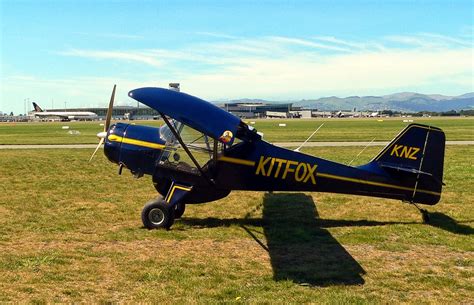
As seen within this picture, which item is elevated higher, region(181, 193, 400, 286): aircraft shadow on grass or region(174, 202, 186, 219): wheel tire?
region(174, 202, 186, 219): wheel tire

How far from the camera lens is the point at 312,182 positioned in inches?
419

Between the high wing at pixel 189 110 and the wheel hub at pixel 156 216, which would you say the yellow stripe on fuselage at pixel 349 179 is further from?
the wheel hub at pixel 156 216

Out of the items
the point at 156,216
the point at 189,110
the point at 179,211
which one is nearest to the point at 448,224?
the point at 179,211

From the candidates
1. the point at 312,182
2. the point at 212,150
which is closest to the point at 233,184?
the point at 212,150

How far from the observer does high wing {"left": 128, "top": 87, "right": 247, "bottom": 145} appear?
8484 millimetres

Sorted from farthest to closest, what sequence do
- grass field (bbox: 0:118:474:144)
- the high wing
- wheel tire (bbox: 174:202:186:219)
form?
grass field (bbox: 0:118:474:144) < wheel tire (bbox: 174:202:186:219) < the high wing

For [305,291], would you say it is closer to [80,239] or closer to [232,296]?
[232,296]

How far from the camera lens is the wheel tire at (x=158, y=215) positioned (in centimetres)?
1038

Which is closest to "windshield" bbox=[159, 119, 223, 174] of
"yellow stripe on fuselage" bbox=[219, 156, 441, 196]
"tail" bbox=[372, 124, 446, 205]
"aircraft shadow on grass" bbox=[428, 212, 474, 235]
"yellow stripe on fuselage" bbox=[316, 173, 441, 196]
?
"yellow stripe on fuselage" bbox=[219, 156, 441, 196]

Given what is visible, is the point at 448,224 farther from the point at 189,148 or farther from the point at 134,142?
the point at 134,142

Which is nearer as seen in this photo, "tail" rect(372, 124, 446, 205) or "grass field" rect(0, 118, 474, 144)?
"tail" rect(372, 124, 446, 205)

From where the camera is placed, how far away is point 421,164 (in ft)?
34.8

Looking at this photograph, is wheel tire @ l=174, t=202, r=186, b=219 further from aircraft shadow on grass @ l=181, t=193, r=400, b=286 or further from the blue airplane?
the blue airplane

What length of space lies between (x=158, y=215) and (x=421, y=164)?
6.35m
